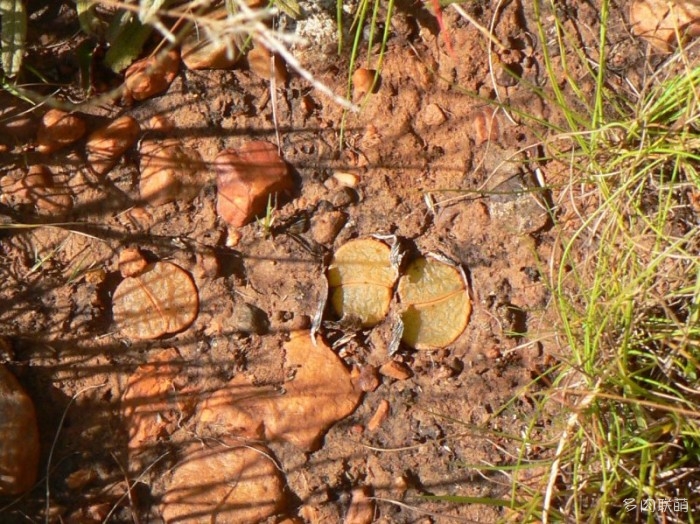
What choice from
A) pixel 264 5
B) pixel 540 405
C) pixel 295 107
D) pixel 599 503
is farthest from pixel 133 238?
pixel 599 503

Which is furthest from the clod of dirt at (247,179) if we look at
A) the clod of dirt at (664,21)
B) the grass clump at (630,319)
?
the clod of dirt at (664,21)

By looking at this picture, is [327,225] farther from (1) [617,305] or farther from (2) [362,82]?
(1) [617,305]

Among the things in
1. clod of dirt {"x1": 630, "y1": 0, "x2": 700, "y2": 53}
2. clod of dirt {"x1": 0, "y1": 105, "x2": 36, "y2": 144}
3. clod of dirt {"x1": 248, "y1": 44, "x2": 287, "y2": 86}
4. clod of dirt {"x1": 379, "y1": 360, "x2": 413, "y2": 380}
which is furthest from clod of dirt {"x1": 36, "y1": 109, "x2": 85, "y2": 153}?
clod of dirt {"x1": 630, "y1": 0, "x2": 700, "y2": 53}

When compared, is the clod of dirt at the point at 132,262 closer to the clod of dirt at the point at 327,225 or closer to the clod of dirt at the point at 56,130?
the clod of dirt at the point at 56,130

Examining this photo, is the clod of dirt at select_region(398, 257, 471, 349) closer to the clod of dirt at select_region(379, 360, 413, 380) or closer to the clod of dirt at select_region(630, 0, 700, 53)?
the clod of dirt at select_region(379, 360, 413, 380)

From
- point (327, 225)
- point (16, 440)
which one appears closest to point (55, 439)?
point (16, 440)

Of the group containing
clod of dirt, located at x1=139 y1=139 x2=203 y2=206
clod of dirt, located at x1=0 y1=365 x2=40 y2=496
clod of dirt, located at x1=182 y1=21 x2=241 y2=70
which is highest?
clod of dirt, located at x1=182 y1=21 x2=241 y2=70

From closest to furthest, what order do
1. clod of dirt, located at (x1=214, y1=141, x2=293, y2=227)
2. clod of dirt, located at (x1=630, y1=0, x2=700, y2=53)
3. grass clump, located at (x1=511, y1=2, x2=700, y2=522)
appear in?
grass clump, located at (x1=511, y1=2, x2=700, y2=522) < clod of dirt, located at (x1=630, y1=0, x2=700, y2=53) < clod of dirt, located at (x1=214, y1=141, x2=293, y2=227)
